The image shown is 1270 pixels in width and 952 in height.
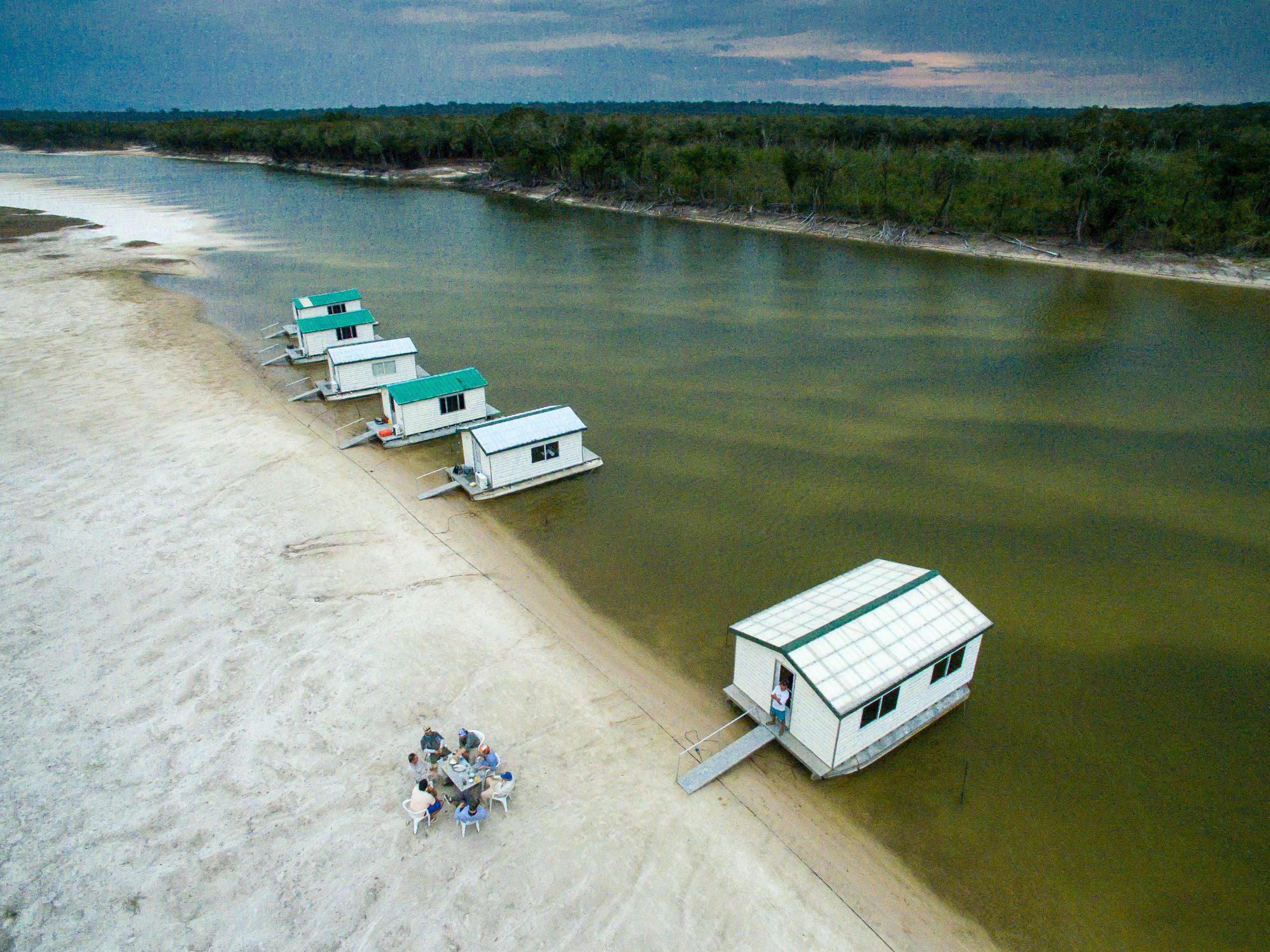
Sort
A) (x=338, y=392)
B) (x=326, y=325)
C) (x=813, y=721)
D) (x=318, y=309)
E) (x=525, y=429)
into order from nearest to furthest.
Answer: (x=813, y=721) < (x=525, y=429) < (x=338, y=392) < (x=326, y=325) < (x=318, y=309)

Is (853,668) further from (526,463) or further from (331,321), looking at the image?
(331,321)

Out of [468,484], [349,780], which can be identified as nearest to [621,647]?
[349,780]

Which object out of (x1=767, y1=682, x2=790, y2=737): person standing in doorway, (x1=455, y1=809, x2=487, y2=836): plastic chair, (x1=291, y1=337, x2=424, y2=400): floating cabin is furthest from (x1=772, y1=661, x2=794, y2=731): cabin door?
(x1=291, y1=337, x2=424, y2=400): floating cabin

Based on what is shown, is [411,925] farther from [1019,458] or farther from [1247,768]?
[1019,458]

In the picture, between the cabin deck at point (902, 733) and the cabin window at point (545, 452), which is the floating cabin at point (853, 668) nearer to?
the cabin deck at point (902, 733)

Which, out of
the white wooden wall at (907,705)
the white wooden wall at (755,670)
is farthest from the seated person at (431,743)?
the white wooden wall at (907,705)

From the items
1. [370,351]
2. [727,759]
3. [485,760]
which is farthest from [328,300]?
[727,759]
